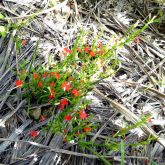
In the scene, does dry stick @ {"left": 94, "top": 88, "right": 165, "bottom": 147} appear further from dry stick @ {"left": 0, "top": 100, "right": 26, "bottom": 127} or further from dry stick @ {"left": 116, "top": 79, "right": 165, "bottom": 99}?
dry stick @ {"left": 0, "top": 100, "right": 26, "bottom": 127}

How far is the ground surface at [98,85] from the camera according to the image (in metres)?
1.88

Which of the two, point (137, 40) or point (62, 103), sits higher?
point (137, 40)

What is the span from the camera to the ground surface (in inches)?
74.2

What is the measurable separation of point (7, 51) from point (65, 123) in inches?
25.3

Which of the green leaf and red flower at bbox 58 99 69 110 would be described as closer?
red flower at bbox 58 99 69 110

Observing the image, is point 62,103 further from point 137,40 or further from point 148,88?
point 137,40

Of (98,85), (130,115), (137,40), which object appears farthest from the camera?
(137,40)

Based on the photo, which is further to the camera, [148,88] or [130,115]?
[148,88]

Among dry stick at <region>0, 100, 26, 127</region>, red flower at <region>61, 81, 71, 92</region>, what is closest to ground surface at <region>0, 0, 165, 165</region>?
dry stick at <region>0, 100, 26, 127</region>

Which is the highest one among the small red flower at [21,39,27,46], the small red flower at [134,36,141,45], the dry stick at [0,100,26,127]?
the small red flower at [21,39,27,46]

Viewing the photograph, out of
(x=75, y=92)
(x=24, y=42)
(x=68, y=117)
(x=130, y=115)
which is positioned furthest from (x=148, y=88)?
(x=24, y=42)

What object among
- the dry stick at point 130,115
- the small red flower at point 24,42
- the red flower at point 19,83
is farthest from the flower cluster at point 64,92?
the small red flower at point 24,42

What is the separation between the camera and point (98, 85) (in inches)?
88.5

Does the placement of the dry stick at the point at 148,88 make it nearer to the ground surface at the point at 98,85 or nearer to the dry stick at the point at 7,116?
the ground surface at the point at 98,85
